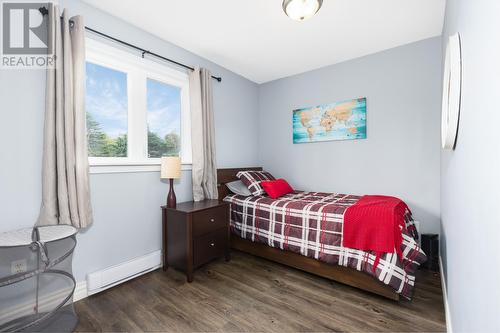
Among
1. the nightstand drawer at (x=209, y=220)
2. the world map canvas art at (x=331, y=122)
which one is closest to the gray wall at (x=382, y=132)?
the world map canvas art at (x=331, y=122)

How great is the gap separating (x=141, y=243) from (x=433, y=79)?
3.54 meters

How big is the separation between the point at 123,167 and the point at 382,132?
2911 mm

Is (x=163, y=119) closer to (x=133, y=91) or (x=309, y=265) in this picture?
(x=133, y=91)

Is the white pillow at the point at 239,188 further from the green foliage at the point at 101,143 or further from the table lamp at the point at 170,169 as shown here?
the green foliage at the point at 101,143

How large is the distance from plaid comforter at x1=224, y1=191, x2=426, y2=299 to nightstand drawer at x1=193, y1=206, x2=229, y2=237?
0.29m

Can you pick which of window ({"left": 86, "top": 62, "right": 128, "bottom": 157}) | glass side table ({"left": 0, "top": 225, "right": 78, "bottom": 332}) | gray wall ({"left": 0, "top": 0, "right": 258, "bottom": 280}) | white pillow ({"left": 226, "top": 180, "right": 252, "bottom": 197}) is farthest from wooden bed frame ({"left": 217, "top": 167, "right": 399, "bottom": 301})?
glass side table ({"left": 0, "top": 225, "right": 78, "bottom": 332})

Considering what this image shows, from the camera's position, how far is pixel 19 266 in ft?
4.14

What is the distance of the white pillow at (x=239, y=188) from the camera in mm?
3051

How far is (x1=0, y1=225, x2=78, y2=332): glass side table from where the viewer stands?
1.24 m

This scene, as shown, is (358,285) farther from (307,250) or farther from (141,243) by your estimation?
(141,243)

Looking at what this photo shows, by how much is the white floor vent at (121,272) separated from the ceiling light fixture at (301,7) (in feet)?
8.44

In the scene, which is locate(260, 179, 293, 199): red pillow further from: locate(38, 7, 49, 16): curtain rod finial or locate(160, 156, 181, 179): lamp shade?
locate(38, 7, 49, 16): curtain rod finial

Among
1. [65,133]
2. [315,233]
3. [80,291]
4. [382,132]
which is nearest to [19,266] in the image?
[80,291]

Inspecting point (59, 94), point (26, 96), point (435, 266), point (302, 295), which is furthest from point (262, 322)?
point (26, 96)
